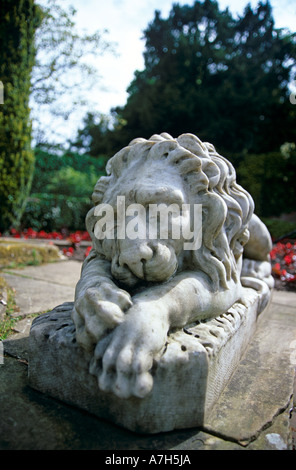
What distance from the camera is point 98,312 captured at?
52.0 inches

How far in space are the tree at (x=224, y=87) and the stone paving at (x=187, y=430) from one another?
474 inches

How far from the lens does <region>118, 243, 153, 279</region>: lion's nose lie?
1.49 m

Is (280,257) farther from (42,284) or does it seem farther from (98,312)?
(98,312)

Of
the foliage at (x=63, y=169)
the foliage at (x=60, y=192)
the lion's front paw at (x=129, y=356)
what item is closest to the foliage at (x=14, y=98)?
the foliage at (x=60, y=192)

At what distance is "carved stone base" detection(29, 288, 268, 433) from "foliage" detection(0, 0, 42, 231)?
5.96 m

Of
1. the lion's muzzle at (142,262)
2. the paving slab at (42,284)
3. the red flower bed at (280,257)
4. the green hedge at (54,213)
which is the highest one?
the green hedge at (54,213)

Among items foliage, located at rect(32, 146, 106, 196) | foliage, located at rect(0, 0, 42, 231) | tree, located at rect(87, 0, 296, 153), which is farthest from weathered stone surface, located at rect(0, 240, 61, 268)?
tree, located at rect(87, 0, 296, 153)

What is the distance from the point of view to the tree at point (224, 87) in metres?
13.2

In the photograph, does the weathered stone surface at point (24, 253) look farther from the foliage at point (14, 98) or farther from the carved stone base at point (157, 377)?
the carved stone base at point (157, 377)

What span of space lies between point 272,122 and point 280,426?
44.0 feet

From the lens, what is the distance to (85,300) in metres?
1.38

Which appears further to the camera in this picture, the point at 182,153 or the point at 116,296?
the point at 182,153
